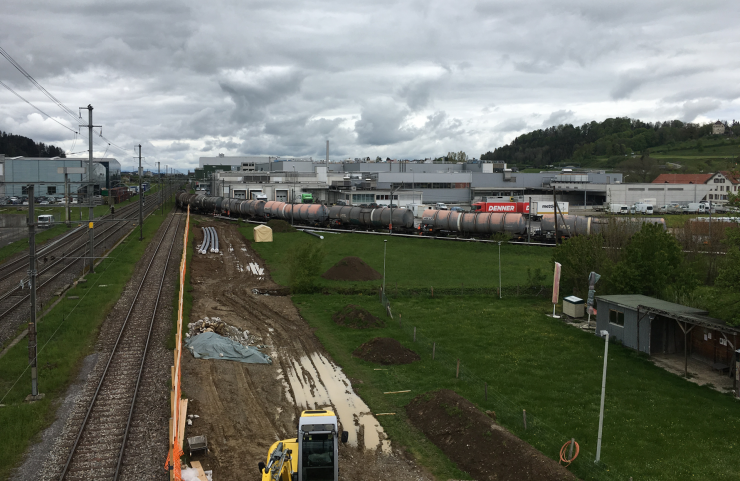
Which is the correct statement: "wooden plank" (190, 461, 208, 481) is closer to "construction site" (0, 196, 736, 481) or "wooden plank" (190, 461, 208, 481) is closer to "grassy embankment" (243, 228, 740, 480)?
"construction site" (0, 196, 736, 481)

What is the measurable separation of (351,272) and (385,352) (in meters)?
18.8

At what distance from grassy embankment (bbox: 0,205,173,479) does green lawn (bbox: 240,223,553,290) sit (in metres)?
13.5

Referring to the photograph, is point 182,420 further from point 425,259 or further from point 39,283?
point 425,259

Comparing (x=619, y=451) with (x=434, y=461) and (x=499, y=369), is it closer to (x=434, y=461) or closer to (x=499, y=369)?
(x=434, y=461)

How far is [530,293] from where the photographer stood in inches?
1558

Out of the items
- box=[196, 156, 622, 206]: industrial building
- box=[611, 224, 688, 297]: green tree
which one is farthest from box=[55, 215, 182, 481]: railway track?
box=[196, 156, 622, 206]: industrial building

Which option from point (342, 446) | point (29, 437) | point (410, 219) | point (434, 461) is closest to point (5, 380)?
point (29, 437)

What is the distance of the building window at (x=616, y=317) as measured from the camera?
27.9 meters

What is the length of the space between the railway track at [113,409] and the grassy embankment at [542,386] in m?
8.41

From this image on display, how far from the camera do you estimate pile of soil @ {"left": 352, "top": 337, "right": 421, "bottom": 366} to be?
81.5ft

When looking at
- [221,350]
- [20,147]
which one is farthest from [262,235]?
[20,147]

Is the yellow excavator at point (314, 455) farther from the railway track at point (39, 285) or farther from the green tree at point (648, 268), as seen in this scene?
the green tree at point (648, 268)

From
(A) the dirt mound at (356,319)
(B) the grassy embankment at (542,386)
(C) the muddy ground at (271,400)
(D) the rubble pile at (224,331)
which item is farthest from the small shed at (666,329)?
(D) the rubble pile at (224,331)

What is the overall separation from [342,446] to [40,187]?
100 metres
